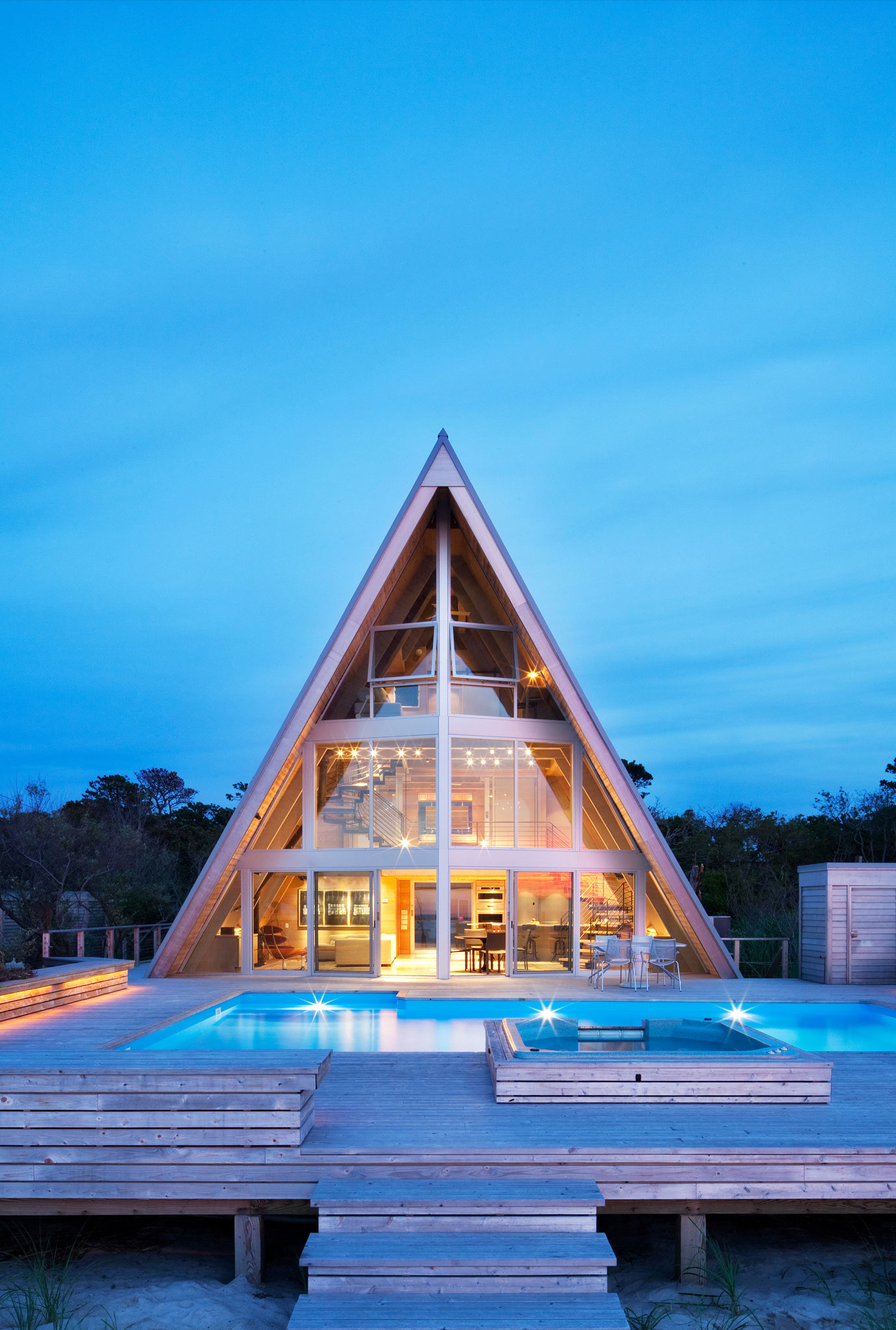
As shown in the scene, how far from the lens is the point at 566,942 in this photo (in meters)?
15.5

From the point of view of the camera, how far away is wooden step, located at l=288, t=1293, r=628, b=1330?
467cm

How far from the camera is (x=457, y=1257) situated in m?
5.10

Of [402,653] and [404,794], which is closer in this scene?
[404,794]

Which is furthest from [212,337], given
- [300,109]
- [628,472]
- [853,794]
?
[853,794]

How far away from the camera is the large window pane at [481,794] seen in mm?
15234

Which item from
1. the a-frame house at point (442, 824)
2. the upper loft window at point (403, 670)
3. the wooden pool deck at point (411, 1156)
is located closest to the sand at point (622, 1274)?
the wooden pool deck at point (411, 1156)

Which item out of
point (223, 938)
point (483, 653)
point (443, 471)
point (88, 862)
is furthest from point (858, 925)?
point (88, 862)

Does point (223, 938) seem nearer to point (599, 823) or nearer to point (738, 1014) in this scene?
point (599, 823)

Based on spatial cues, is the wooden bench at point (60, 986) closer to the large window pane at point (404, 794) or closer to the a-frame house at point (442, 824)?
the a-frame house at point (442, 824)

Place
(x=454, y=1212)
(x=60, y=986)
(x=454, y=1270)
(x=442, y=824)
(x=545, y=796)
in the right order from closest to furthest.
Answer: (x=454, y=1270) < (x=454, y=1212) < (x=60, y=986) < (x=442, y=824) < (x=545, y=796)

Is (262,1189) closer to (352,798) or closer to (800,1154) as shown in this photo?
(800,1154)

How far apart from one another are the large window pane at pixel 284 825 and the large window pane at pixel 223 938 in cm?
78

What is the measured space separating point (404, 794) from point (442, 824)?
2.71ft

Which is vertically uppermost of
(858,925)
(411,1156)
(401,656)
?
(401,656)
